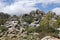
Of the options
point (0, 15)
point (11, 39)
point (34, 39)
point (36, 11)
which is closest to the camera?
point (34, 39)

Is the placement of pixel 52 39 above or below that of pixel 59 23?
above

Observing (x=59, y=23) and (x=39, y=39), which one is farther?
(x=59, y=23)

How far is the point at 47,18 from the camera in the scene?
188 feet

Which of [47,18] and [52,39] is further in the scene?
[47,18]

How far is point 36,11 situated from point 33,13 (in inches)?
172

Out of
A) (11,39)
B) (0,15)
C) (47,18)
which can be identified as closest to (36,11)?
(0,15)

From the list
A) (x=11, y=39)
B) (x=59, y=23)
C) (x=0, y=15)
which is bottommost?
(x=0, y=15)

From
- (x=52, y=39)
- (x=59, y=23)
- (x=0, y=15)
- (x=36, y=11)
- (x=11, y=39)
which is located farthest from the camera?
(x=0, y=15)

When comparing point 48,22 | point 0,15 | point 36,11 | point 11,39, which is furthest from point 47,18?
point 0,15

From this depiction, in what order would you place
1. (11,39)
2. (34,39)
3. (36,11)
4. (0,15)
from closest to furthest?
(34,39) → (11,39) → (36,11) → (0,15)

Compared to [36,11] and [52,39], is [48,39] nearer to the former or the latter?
[52,39]

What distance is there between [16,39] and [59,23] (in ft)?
96.2

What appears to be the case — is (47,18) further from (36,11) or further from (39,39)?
(36,11)

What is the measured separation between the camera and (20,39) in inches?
1024
